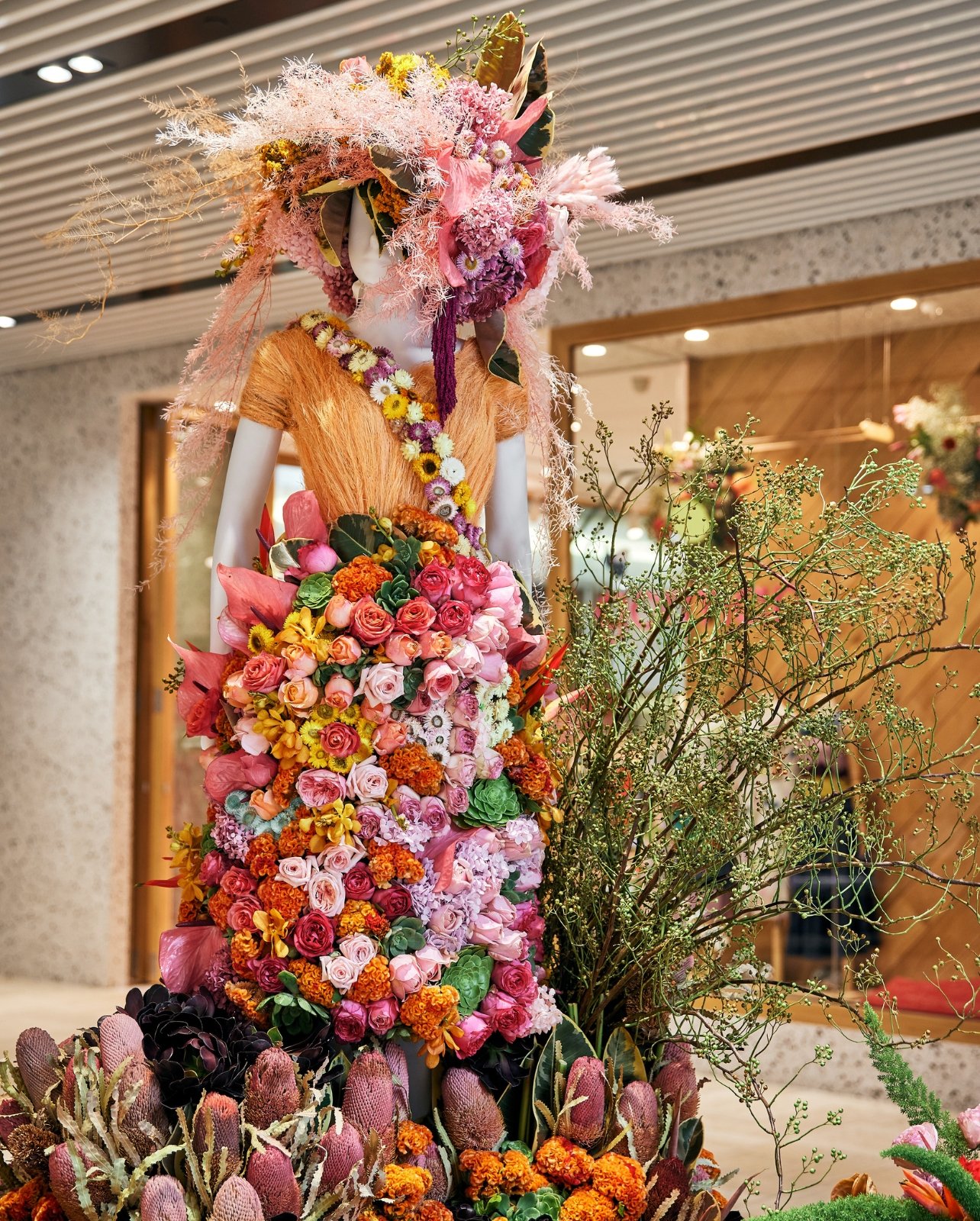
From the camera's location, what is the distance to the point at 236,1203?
5.26ft

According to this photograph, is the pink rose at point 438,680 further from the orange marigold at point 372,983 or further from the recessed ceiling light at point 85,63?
the recessed ceiling light at point 85,63

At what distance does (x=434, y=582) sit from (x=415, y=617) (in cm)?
8

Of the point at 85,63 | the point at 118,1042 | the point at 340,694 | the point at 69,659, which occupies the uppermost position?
the point at 85,63

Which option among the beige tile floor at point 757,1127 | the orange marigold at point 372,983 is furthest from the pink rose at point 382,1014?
the beige tile floor at point 757,1127

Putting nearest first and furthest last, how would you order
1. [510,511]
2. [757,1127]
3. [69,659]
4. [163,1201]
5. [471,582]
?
[163,1201]
[471,582]
[510,511]
[757,1127]
[69,659]

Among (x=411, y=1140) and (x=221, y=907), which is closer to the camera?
(x=411, y=1140)

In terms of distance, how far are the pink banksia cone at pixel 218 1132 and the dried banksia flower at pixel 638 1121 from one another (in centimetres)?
58

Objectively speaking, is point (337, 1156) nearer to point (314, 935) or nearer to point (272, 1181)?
point (272, 1181)

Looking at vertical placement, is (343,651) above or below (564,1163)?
above

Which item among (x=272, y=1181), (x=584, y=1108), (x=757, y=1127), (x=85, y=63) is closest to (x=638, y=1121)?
(x=584, y=1108)

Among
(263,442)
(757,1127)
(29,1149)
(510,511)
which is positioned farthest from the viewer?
(757,1127)

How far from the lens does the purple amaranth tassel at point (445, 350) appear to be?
6.83ft

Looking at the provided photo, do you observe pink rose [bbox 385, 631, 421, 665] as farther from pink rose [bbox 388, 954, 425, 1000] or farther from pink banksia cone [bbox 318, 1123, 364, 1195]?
pink banksia cone [bbox 318, 1123, 364, 1195]

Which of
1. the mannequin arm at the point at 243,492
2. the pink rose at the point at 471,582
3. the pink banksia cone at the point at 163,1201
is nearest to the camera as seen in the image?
the pink banksia cone at the point at 163,1201
